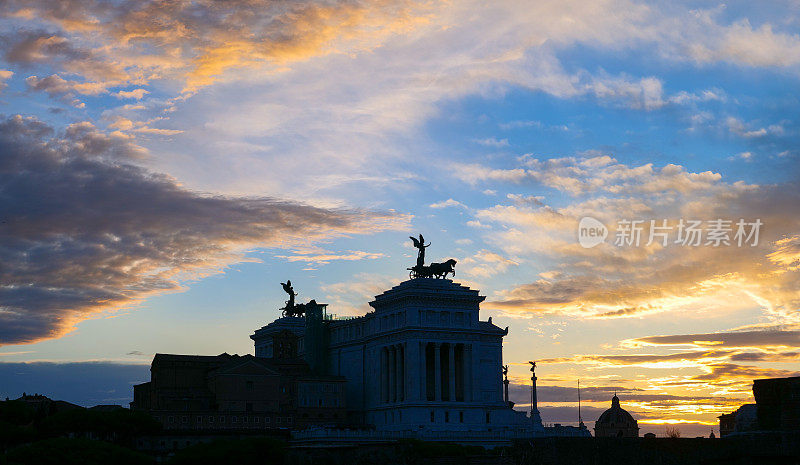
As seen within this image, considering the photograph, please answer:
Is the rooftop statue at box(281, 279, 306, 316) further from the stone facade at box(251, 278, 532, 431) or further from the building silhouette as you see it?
the building silhouette

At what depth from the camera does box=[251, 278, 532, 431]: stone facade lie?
481 feet

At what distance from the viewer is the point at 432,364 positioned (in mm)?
154875

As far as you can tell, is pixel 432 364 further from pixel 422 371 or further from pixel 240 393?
pixel 240 393

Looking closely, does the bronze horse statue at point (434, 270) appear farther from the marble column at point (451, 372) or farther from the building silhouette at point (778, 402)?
the building silhouette at point (778, 402)

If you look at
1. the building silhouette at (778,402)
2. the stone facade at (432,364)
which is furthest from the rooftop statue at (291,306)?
the building silhouette at (778,402)

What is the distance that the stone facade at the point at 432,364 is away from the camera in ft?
481

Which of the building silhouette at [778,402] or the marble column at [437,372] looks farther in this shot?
the marble column at [437,372]

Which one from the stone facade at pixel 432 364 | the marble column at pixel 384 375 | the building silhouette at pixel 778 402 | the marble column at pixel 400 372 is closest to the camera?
the building silhouette at pixel 778 402

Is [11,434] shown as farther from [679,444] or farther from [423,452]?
[679,444]

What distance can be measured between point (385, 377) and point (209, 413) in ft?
103

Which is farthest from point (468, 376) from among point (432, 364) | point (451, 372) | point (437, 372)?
point (432, 364)

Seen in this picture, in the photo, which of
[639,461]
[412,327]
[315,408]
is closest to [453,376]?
[412,327]

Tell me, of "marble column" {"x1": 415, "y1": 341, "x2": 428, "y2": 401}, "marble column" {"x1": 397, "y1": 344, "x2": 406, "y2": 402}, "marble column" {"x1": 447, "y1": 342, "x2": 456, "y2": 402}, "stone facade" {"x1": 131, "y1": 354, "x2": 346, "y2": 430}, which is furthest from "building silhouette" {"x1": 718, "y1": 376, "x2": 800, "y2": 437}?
"stone facade" {"x1": 131, "y1": 354, "x2": 346, "y2": 430}

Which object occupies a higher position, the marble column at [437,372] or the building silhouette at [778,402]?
the marble column at [437,372]
